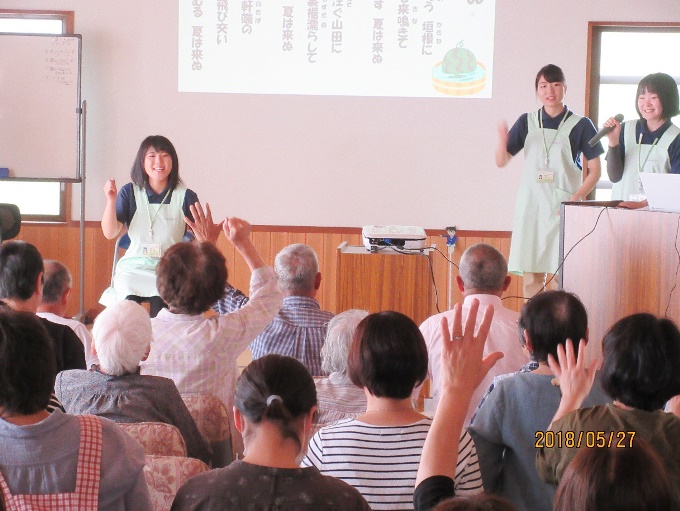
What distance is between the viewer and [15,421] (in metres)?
1.59

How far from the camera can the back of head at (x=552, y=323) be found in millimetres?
2131

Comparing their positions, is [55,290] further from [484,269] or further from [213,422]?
[484,269]

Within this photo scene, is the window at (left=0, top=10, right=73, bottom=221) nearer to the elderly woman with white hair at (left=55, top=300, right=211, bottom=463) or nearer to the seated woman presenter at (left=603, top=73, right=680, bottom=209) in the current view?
the seated woman presenter at (left=603, top=73, right=680, bottom=209)

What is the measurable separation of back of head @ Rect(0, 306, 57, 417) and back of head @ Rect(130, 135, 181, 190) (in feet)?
10.4

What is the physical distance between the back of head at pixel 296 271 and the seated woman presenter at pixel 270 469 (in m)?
1.74

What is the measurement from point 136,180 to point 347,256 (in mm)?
1290

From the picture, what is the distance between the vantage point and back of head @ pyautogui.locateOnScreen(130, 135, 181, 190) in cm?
470

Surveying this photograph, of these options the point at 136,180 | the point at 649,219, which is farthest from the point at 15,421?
the point at 136,180

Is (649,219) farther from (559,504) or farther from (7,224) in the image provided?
(7,224)

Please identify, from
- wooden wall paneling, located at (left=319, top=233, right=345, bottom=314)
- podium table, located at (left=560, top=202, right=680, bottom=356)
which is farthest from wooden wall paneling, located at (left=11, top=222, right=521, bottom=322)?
podium table, located at (left=560, top=202, right=680, bottom=356)

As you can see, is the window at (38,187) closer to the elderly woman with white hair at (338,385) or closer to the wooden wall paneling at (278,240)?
the wooden wall paneling at (278,240)

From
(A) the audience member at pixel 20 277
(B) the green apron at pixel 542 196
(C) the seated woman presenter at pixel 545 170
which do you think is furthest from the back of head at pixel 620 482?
(B) the green apron at pixel 542 196

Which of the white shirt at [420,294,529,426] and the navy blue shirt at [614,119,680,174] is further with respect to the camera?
the navy blue shirt at [614,119,680,174]

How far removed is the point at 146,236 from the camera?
4723mm
